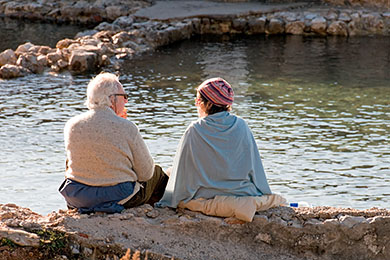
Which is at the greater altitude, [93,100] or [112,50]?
[93,100]

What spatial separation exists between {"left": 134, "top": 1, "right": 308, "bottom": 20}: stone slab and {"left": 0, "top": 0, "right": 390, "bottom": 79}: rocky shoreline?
0.21 feet

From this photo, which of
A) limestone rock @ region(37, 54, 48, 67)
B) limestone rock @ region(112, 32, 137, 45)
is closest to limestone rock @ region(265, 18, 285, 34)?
limestone rock @ region(112, 32, 137, 45)

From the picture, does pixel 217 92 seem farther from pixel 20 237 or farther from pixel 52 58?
pixel 52 58

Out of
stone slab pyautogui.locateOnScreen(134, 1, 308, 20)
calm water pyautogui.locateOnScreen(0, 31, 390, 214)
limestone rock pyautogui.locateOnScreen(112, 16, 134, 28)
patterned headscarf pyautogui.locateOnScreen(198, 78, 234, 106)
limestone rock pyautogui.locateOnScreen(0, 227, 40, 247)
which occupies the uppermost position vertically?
patterned headscarf pyautogui.locateOnScreen(198, 78, 234, 106)

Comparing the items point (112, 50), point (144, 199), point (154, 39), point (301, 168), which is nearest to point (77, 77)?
point (112, 50)

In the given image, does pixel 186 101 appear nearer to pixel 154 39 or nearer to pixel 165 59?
pixel 165 59

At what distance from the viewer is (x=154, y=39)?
1673 cm

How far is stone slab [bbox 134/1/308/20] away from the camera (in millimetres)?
18716

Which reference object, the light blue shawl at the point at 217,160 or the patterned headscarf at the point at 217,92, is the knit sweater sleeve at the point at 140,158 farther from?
the patterned headscarf at the point at 217,92

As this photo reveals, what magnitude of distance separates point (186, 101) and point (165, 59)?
4031 millimetres

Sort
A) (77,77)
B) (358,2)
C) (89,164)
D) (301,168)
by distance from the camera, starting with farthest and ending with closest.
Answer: (358,2)
(77,77)
(301,168)
(89,164)

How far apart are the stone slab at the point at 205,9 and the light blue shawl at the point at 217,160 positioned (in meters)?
13.9

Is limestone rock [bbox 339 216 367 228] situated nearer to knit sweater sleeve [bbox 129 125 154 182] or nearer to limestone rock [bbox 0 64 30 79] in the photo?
knit sweater sleeve [bbox 129 125 154 182]

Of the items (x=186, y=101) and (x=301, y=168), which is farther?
(x=186, y=101)
